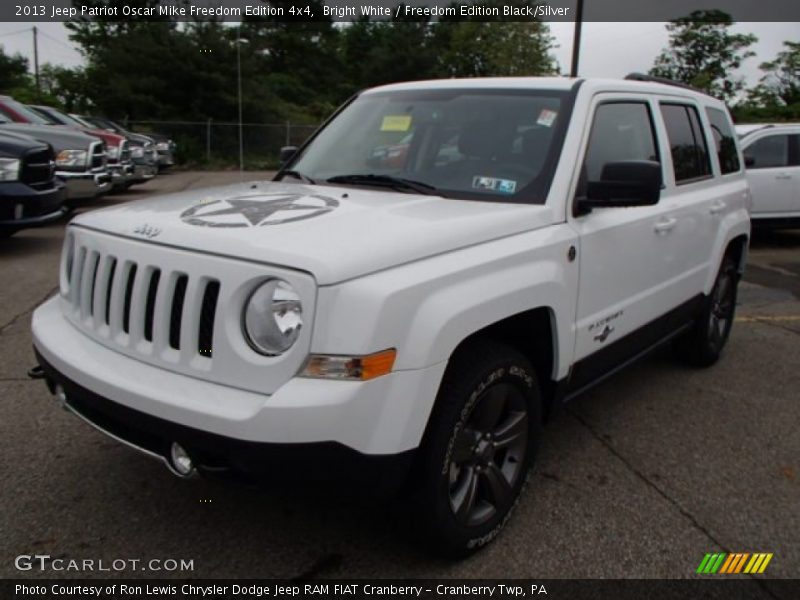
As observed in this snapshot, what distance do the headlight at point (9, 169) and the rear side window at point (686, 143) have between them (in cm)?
673

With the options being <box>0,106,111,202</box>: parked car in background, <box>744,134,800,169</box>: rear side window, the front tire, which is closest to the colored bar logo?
the front tire

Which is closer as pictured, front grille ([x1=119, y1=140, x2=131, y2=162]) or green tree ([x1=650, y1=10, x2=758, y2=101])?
front grille ([x1=119, y1=140, x2=131, y2=162])

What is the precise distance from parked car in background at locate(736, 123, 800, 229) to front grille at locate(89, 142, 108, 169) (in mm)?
9535

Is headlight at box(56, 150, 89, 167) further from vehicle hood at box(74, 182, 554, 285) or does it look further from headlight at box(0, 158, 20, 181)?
vehicle hood at box(74, 182, 554, 285)

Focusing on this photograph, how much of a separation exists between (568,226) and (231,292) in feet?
4.85

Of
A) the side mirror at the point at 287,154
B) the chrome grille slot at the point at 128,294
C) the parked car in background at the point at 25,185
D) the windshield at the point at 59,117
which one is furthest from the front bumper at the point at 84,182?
the chrome grille slot at the point at 128,294

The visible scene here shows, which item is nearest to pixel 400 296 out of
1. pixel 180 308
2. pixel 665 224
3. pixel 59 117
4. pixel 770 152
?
pixel 180 308

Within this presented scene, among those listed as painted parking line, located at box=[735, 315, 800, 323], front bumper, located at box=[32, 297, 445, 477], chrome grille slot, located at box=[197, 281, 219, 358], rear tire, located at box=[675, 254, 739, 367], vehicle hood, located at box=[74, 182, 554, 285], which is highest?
vehicle hood, located at box=[74, 182, 554, 285]

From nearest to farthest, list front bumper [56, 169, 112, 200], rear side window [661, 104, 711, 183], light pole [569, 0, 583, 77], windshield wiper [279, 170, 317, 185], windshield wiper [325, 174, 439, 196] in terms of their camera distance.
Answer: windshield wiper [325, 174, 439, 196], windshield wiper [279, 170, 317, 185], rear side window [661, 104, 711, 183], front bumper [56, 169, 112, 200], light pole [569, 0, 583, 77]

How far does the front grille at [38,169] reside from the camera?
7754 millimetres

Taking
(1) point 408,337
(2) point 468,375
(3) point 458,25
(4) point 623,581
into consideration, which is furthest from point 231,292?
(3) point 458,25

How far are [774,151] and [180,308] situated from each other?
10069 millimetres

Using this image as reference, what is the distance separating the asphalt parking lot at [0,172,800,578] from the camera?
8.45 feet

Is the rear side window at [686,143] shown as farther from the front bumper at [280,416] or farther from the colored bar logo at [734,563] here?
the front bumper at [280,416]
